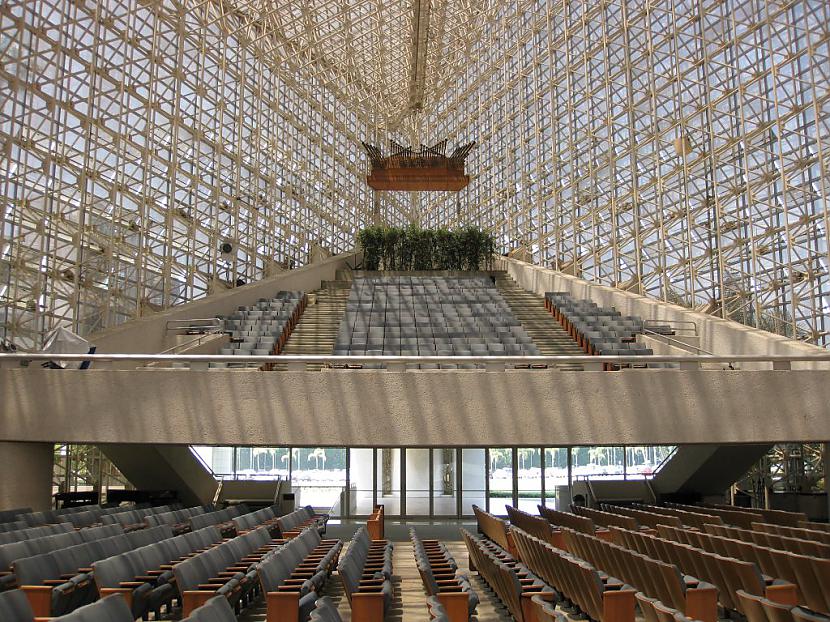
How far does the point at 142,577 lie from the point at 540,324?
1574cm

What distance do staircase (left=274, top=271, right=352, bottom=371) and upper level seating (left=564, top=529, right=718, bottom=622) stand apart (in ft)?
21.2

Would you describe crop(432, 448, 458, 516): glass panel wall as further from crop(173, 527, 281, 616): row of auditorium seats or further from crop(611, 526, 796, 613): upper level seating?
crop(611, 526, 796, 613): upper level seating

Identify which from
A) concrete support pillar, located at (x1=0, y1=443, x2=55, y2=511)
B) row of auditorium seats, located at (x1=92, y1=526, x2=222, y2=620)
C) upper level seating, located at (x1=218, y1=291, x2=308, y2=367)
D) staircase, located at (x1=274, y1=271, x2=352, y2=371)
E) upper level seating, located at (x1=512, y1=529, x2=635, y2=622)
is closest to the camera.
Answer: upper level seating, located at (x1=512, y1=529, x2=635, y2=622)

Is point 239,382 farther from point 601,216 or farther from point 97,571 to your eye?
point 601,216

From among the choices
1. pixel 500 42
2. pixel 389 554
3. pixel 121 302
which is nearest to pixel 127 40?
pixel 121 302

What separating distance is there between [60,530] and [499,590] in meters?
4.76

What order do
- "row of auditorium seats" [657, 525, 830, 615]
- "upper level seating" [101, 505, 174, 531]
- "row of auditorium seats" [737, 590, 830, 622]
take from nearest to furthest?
"row of auditorium seats" [737, 590, 830, 622], "row of auditorium seats" [657, 525, 830, 615], "upper level seating" [101, 505, 174, 531]

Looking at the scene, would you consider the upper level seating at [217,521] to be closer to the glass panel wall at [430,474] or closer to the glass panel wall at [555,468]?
the glass panel wall at [430,474]

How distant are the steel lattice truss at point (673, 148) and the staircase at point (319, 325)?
827 centimetres

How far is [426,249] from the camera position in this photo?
34.1 meters

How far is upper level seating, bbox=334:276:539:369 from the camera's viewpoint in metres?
16.5

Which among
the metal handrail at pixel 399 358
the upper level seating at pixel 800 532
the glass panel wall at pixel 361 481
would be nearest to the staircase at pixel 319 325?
the metal handrail at pixel 399 358

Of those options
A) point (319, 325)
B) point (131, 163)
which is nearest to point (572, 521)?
point (319, 325)

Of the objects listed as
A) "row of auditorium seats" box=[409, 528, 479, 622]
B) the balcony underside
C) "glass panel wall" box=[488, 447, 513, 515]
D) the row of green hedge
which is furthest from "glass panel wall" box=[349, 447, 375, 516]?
the row of green hedge
